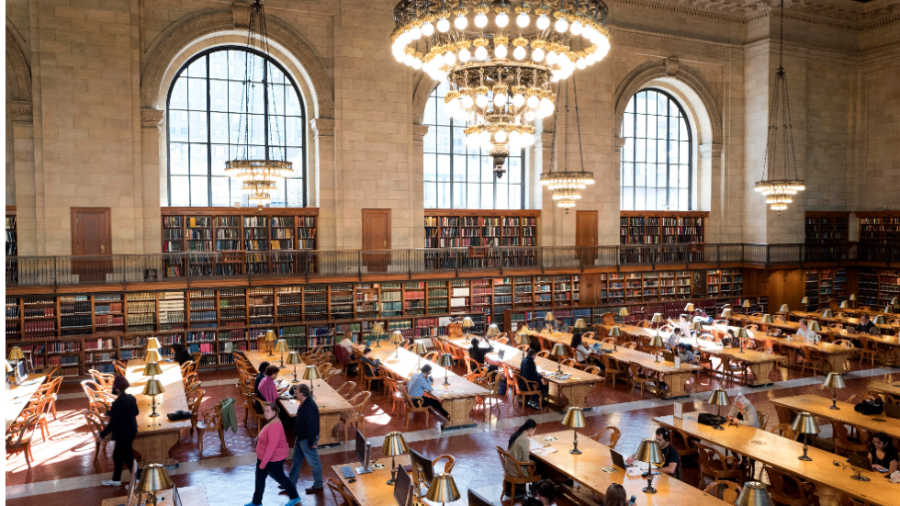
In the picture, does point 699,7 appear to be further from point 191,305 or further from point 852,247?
point 191,305

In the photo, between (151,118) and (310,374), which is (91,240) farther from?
(310,374)

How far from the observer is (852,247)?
20969 mm

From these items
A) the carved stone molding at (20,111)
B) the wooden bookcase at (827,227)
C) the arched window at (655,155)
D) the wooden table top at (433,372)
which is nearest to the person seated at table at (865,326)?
the wooden bookcase at (827,227)

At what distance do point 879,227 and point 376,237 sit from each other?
1603 cm

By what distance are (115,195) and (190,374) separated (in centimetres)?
533

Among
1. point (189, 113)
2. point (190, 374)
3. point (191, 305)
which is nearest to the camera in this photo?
point (190, 374)

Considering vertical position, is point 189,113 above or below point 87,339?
above

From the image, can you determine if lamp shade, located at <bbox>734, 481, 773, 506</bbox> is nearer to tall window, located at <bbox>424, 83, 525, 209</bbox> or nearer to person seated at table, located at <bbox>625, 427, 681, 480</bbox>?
person seated at table, located at <bbox>625, 427, 681, 480</bbox>

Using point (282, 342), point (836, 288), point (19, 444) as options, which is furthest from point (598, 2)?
point (836, 288)

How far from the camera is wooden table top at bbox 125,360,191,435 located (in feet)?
25.6

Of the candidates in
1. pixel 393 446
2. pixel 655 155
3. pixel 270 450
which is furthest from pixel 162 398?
pixel 655 155

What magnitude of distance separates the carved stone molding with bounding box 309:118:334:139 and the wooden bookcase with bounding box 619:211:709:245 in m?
8.98

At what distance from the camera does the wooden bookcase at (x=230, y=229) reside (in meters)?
14.8

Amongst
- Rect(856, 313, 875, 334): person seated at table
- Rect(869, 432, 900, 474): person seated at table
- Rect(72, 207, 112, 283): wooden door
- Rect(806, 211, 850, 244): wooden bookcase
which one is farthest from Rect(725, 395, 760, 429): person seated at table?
Rect(806, 211, 850, 244): wooden bookcase
